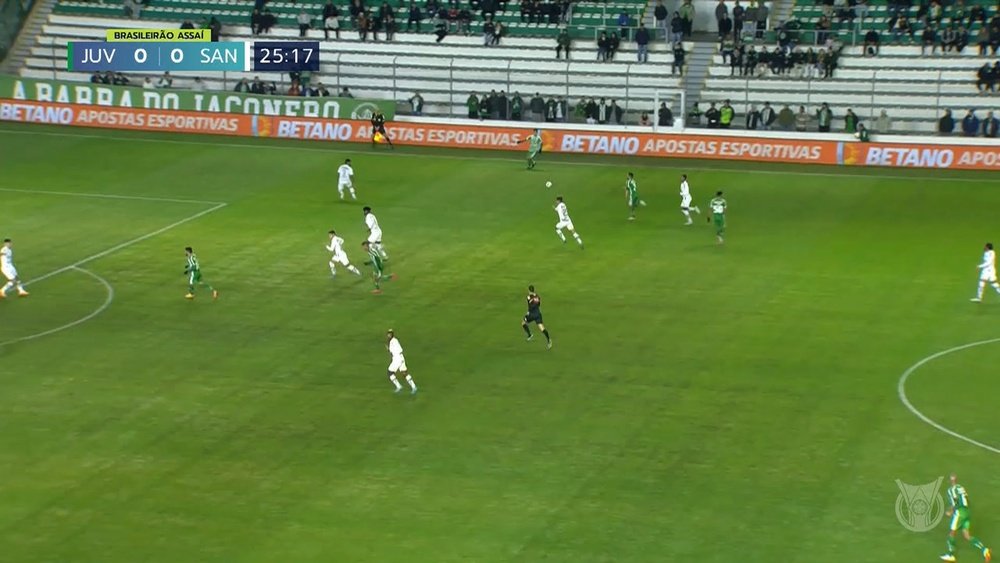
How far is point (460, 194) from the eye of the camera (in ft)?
216

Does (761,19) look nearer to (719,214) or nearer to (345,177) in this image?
(719,214)

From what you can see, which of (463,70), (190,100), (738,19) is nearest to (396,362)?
A: (190,100)

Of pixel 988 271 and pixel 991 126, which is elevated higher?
pixel 991 126

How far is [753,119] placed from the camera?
247 feet

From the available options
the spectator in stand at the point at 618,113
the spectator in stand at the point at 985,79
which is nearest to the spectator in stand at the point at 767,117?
the spectator in stand at the point at 618,113

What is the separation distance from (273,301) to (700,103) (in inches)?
1285

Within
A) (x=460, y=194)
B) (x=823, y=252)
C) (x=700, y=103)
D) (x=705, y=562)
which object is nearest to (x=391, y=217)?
(x=460, y=194)

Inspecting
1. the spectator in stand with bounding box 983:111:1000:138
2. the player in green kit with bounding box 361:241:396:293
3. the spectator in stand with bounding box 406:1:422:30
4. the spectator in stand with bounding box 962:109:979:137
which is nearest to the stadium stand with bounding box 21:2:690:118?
the spectator in stand with bounding box 406:1:422:30

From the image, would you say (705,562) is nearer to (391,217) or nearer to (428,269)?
(428,269)

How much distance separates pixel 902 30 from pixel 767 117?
913cm

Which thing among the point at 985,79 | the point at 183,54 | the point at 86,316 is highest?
the point at 183,54

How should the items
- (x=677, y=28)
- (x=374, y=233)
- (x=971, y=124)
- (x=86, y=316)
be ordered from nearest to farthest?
(x=86, y=316) < (x=374, y=233) < (x=971, y=124) < (x=677, y=28)

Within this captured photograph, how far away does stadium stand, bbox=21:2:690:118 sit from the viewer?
80062mm

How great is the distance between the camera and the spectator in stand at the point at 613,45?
8125 centimetres
